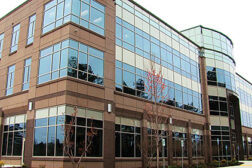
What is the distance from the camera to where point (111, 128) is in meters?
25.0

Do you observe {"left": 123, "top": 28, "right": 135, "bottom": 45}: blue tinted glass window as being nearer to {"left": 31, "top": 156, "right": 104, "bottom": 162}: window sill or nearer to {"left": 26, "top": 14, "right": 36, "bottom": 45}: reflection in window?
{"left": 26, "top": 14, "right": 36, "bottom": 45}: reflection in window

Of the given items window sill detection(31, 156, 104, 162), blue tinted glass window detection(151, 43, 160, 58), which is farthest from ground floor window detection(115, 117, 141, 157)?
blue tinted glass window detection(151, 43, 160, 58)

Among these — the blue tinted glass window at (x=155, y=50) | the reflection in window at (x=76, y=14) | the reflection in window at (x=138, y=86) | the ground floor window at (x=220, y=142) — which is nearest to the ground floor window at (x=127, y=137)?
the reflection in window at (x=138, y=86)

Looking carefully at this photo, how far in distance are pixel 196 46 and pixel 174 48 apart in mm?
8935

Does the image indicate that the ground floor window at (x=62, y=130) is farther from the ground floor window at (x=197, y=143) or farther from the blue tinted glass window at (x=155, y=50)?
the ground floor window at (x=197, y=143)

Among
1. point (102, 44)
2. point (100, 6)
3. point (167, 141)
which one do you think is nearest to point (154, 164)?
point (167, 141)

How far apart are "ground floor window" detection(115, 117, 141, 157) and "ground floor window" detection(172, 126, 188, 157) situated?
27.1ft

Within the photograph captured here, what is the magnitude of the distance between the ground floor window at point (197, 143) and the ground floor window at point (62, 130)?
67.9 ft

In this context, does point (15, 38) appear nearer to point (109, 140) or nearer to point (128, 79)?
point (128, 79)

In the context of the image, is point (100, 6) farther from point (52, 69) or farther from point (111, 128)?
point (111, 128)

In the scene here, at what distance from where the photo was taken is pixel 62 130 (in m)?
20.7

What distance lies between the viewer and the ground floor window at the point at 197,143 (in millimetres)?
39966

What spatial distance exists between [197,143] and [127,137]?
17929 millimetres

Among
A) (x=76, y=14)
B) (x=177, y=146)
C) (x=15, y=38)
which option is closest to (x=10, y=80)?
(x=15, y=38)
